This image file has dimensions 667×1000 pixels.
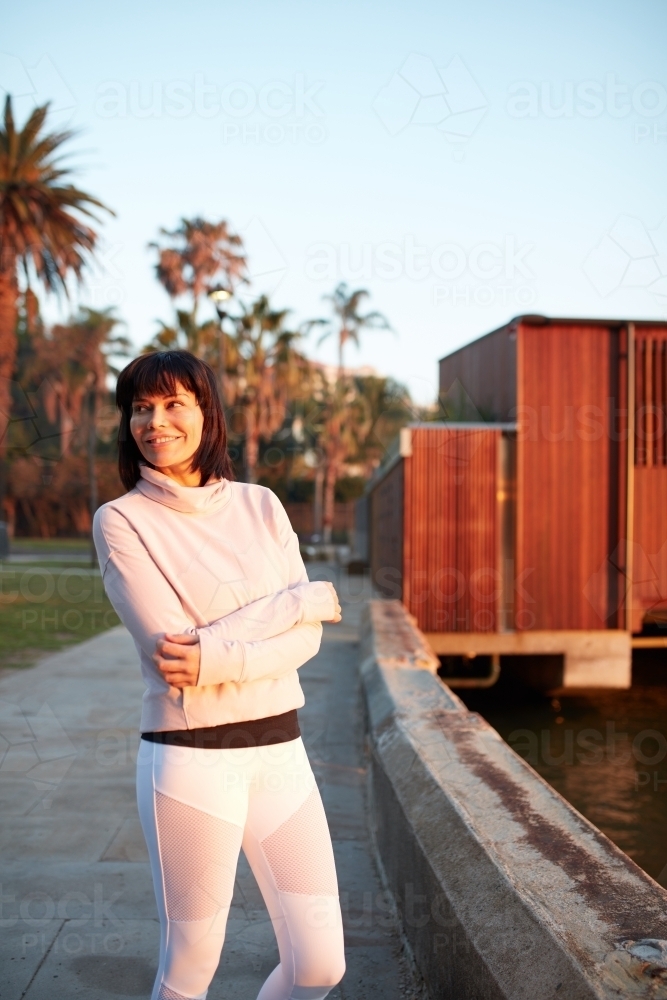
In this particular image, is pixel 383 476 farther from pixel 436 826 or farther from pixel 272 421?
pixel 272 421

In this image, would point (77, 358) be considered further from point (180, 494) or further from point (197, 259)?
point (180, 494)

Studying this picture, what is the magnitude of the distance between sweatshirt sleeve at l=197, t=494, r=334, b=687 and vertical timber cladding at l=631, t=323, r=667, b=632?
9.25 metres

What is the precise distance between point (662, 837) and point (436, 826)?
143 inches

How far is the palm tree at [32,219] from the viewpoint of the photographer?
12.8 meters

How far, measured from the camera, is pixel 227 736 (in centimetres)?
167

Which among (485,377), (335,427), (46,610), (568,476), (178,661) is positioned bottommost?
(46,610)

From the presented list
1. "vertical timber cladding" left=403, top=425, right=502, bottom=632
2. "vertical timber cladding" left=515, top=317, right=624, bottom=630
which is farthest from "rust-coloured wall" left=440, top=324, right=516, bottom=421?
"vertical timber cladding" left=403, top=425, right=502, bottom=632

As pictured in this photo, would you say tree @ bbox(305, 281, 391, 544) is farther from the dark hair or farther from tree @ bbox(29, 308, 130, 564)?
the dark hair

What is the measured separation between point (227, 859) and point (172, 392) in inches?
38.0

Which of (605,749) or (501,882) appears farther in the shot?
(605,749)

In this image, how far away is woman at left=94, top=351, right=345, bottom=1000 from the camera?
5.35ft

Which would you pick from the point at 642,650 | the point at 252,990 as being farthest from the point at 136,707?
the point at 642,650

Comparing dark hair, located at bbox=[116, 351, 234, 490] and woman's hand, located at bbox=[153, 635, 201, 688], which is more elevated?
dark hair, located at bbox=[116, 351, 234, 490]

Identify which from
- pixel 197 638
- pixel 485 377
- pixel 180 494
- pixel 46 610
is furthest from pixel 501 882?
pixel 46 610
